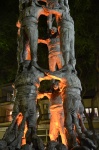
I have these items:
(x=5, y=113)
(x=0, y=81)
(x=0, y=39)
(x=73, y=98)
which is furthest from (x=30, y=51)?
(x=5, y=113)

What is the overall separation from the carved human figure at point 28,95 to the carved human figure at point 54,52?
1.47 metres

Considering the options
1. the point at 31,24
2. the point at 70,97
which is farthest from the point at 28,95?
the point at 31,24

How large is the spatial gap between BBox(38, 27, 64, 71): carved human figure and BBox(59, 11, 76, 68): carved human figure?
1.82ft

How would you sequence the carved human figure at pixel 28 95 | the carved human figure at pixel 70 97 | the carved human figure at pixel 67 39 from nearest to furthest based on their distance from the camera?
the carved human figure at pixel 28 95 < the carved human figure at pixel 70 97 < the carved human figure at pixel 67 39

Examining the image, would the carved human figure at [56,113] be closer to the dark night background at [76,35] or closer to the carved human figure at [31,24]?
the carved human figure at [31,24]

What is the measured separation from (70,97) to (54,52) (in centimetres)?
218

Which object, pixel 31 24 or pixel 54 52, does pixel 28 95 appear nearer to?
pixel 31 24

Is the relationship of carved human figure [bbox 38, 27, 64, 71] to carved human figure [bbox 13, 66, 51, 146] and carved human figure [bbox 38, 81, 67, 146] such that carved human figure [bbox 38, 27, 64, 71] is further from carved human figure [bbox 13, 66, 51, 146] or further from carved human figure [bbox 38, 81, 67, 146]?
carved human figure [bbox 13, 66, 51, 146]

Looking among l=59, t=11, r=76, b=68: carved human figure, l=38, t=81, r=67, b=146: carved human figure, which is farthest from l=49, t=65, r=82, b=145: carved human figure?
l=38, t=81, r=67, b=146: carved human figure

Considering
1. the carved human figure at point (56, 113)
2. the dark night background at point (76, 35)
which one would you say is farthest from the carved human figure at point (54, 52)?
the dark night background at point (76, 35)

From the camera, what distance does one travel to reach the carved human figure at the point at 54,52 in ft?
33.8

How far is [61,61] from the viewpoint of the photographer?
10.2 meters

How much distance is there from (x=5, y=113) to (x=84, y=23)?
71.8 ft

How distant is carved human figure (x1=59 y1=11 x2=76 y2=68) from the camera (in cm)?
957
